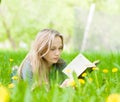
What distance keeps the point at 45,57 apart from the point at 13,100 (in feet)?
8.77

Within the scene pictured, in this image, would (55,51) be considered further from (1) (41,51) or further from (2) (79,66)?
(2) (79,66)

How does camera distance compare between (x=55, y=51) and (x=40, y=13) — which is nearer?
(x=55, y=51)

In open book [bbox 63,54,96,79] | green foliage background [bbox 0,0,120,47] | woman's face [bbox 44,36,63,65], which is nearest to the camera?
open book [bbox 63,54,96,79]

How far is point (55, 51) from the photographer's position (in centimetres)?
361

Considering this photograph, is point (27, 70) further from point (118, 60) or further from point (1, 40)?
point (1, 40)

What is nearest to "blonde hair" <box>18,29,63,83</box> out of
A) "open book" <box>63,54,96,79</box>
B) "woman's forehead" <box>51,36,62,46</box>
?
"woman's forehead" <box>51,36,62,46</box>

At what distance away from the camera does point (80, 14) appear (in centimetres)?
1317

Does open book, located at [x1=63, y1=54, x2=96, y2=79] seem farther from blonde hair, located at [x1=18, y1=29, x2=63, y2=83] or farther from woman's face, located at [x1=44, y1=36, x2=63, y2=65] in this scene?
blonde hair, located at [x1=18, y1=29, x2=63, y2=83]

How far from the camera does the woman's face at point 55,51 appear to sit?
3.61 metres

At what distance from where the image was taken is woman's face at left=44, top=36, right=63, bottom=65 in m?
3.61

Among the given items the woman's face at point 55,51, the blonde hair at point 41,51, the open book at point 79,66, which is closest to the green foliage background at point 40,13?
the blonde hair at point 41,51

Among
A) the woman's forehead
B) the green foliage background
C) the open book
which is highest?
the woman's forehead

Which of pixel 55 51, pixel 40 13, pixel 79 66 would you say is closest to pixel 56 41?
pixel 55 51

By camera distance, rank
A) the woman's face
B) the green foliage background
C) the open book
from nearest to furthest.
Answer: the open book, the woman's face, the green foliage background
